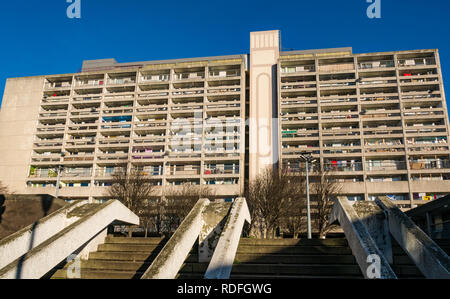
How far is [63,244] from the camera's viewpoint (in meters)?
6.29

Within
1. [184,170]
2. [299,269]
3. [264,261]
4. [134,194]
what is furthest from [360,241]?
[184,170]

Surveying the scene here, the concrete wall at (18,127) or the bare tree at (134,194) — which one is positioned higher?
the concrete wall at (18,127)

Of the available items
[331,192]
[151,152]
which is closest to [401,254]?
[331,192]

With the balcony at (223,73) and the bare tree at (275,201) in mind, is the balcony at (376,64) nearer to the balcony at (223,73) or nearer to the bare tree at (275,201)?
the balcony at (223,73)

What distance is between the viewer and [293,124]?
52.6 m

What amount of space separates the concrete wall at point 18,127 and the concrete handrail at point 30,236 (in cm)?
5463

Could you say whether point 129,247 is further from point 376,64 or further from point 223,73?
point 376,64

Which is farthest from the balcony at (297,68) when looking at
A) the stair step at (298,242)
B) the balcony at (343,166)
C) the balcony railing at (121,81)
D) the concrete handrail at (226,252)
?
the concrete handrail at (226,252)

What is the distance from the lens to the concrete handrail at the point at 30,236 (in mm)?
6391

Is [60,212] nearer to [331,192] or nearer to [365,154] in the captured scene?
[331,192]

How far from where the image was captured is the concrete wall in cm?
5622

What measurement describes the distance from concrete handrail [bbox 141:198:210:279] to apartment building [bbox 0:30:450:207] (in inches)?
1577

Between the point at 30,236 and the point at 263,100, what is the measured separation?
50339mm

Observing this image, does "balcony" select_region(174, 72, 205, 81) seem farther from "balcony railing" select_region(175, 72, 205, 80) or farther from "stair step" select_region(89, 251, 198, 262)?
"stair step" select_region(89, 251, 198, 262)
